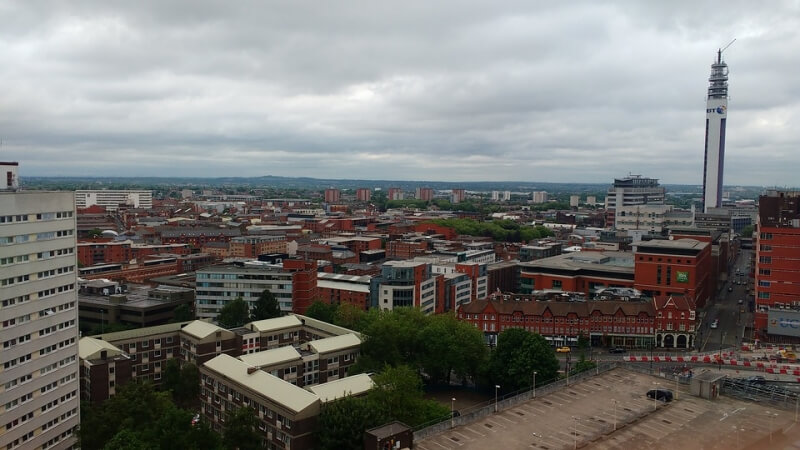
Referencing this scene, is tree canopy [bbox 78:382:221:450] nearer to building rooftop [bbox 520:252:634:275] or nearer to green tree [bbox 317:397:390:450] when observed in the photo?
green tree [bbox 317:397:390:450]

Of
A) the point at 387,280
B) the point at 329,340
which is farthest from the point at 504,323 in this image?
the point at 329,340

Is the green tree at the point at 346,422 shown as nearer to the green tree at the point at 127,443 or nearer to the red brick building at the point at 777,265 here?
the green tree at the point at 127,443

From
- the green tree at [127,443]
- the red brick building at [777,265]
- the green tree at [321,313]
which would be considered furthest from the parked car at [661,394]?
the red brick building at [777,265]

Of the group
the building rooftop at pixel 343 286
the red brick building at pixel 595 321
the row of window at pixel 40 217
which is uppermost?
the row of window at pixel 40 217

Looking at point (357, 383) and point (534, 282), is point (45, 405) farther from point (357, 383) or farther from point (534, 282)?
point (534, 282)

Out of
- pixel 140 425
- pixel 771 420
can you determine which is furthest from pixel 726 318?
pixel 140 425

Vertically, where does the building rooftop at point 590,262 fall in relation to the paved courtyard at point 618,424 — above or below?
above

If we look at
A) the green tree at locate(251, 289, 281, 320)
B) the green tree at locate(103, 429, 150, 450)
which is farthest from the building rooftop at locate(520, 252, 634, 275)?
the green tree at locate(103, 429, 150, 450)
